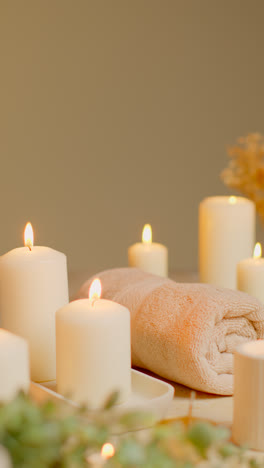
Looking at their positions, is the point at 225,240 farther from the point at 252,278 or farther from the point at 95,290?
the point at 95,290

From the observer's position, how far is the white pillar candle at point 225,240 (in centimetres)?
127

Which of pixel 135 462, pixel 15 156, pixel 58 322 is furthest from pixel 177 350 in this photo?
pixel 15 156

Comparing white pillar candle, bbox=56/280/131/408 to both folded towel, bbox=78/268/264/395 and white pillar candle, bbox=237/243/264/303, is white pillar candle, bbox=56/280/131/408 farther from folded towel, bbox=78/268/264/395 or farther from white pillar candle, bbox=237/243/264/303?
white pillar candle, bbox=237/243/264/303

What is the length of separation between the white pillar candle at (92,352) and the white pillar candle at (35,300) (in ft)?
0.30

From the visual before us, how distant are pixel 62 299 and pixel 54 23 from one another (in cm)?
163

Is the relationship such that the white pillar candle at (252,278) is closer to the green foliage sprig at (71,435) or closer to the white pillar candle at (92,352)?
the white pillar candle at (92,352)

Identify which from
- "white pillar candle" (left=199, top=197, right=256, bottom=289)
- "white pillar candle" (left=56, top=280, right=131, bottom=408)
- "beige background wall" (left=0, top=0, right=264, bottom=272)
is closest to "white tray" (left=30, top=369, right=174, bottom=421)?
"white pillar candle" (left=56, top=280, right=131, bottom=408)

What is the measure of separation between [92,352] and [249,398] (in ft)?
0.53

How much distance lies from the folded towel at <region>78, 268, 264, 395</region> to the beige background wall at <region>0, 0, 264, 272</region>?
1.49 metres

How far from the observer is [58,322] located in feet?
2.32

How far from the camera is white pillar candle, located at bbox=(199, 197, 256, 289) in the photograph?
1274mm

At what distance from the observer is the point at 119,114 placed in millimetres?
2383

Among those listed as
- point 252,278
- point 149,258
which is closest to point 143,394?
point 252,278

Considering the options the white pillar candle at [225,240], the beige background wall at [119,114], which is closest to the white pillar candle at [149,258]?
the white pillar candle at [225,240]
